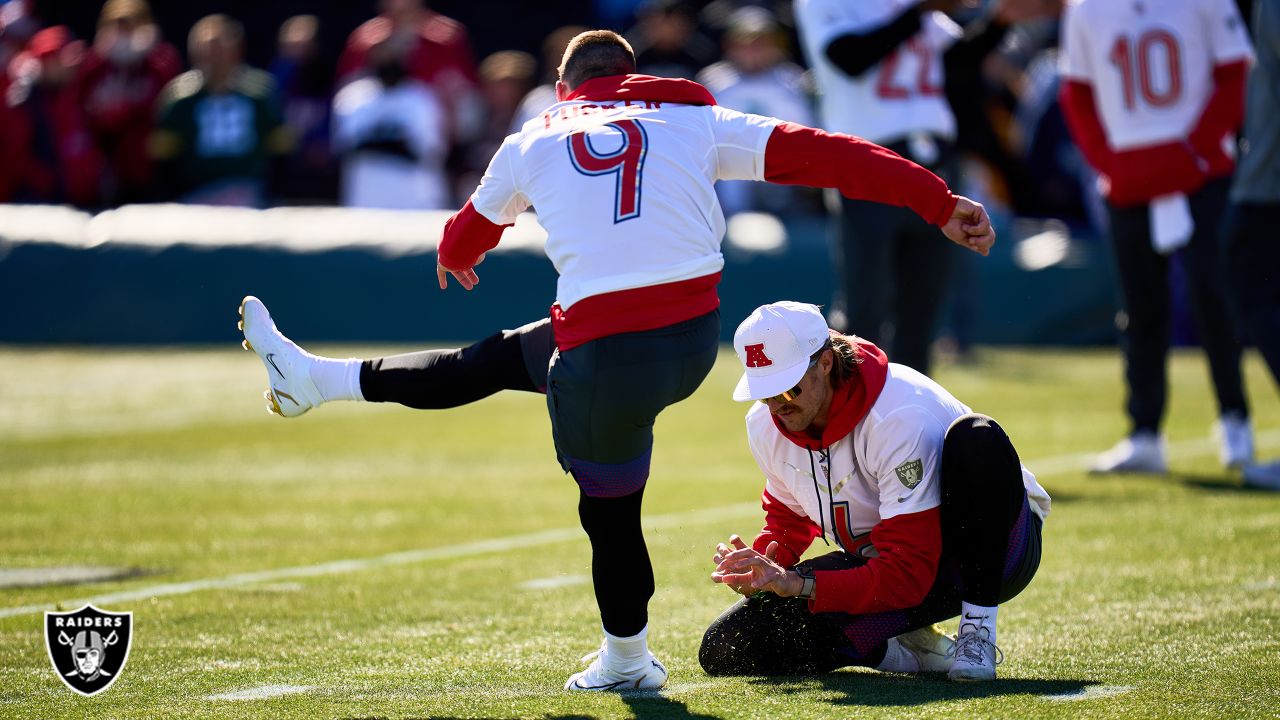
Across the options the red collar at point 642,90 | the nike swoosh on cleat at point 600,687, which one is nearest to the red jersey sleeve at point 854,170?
the red collar at point 642,90

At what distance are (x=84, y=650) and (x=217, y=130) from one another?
1284cm

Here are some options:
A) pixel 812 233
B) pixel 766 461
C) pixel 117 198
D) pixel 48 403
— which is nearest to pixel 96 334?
pixel 117 198

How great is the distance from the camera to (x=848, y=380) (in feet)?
15.4

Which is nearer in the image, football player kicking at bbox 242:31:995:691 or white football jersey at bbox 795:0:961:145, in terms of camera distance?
football player kicking at bbox 242:31:995:691

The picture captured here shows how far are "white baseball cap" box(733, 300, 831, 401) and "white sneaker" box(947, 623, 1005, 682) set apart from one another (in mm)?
824

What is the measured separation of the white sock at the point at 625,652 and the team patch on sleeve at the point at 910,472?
0.79m

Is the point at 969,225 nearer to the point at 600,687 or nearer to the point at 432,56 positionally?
the point at 600,687

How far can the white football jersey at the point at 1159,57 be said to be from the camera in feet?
28.2

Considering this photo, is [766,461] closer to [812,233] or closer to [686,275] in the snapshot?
[686,275]

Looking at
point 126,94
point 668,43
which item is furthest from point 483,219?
point 126,94

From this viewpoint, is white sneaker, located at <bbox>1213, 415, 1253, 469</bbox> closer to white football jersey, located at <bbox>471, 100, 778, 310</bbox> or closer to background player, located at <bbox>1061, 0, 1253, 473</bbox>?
background player, located at <bbox>1061, 0, 1253, 473</bbox>

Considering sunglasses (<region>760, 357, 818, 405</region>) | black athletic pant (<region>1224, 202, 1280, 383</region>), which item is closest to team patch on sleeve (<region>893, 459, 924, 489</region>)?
sunglasses (<region>760, 357, 818, 405</region>)

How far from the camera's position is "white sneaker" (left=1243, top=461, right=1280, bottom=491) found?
8.12 m

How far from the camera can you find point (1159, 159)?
8586 millimetres
